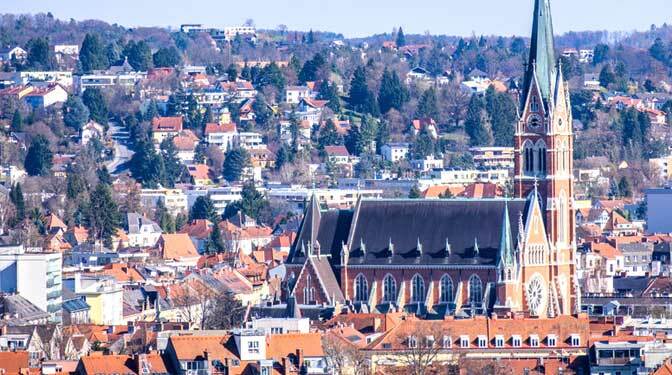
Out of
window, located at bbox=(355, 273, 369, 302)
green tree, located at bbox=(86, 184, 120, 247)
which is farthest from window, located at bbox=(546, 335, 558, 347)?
green tree, located at bbox=(86, 184, 120, 247)

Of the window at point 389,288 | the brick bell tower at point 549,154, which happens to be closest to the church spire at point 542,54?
the brick bell tower at point 549,154

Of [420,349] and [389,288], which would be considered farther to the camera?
[389,288]

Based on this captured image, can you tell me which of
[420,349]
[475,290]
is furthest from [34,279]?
[420,349]

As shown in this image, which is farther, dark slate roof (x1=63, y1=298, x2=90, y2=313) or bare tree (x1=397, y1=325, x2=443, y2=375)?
dark slate roof (x1=63, y1=298, x2=90, y2=313)

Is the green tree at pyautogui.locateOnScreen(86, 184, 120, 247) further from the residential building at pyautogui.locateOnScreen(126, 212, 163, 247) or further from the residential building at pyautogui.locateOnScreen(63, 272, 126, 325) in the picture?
the residential building at pyautogui.locateOnScreen(63, 272, 126, 325)

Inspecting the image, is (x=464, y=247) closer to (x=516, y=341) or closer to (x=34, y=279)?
(x=34, y=279)
